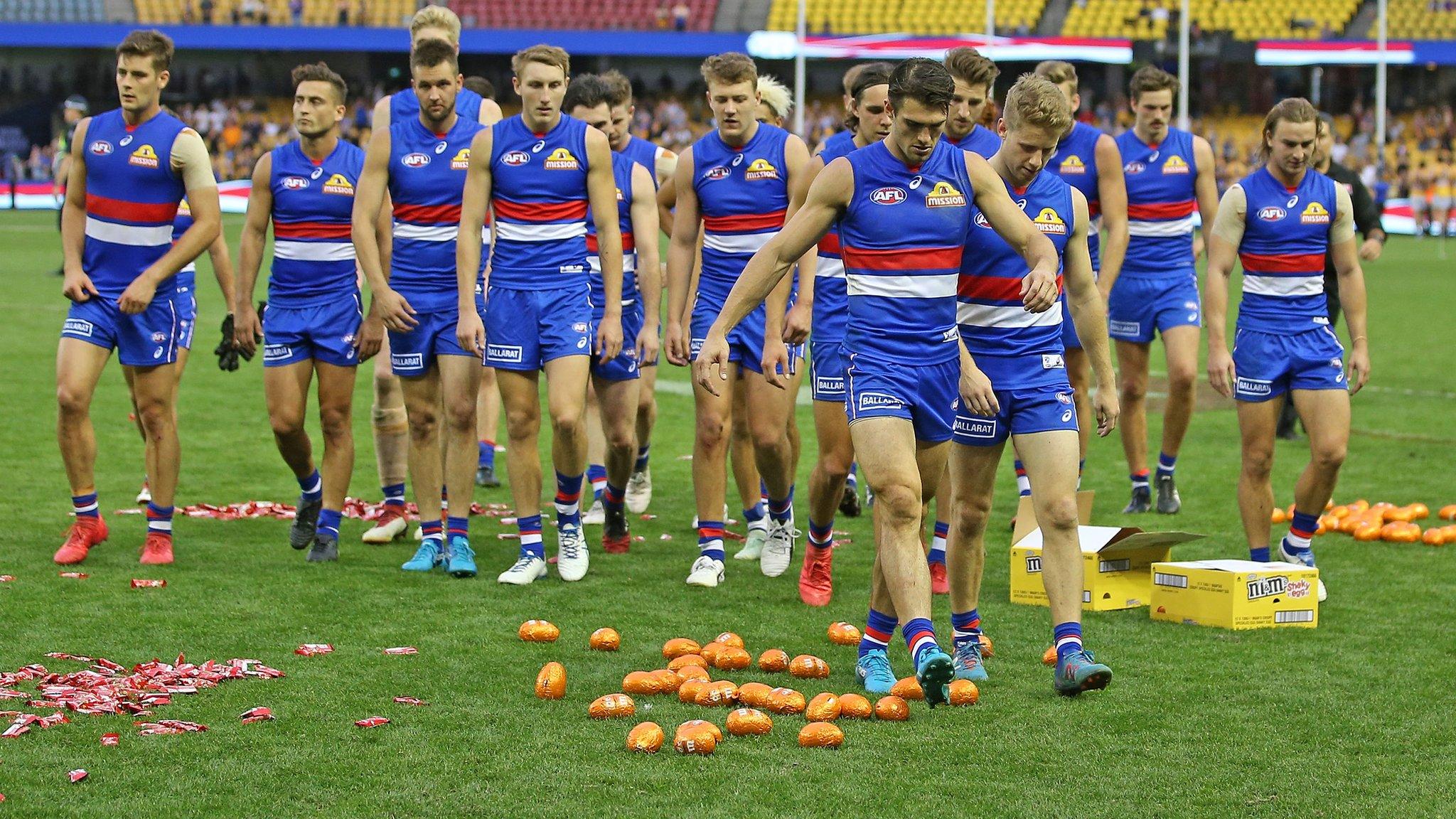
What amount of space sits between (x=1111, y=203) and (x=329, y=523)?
4275 mm

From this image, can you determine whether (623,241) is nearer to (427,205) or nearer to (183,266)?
(427,205)

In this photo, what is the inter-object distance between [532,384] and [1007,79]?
45121 mm

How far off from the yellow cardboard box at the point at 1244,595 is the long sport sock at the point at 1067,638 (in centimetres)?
139

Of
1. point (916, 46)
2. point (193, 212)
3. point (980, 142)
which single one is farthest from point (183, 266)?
point (916, 46)

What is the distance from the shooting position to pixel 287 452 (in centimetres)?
838

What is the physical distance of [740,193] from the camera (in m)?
7.95

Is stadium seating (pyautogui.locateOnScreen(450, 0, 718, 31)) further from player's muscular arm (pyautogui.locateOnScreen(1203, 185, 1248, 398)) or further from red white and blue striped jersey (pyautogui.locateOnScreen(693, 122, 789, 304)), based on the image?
player's muscular arm (pyautogui.locateOnScreen(1203, 185, 1248, 398))

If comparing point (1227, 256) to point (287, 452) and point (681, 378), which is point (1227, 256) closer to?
point (287, 452)

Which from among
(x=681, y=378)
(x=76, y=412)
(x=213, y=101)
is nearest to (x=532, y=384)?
(x=76, y=412)

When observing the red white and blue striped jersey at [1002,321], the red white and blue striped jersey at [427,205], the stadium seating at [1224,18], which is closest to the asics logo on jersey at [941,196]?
the red white and blue striped jersey at [1002,321]

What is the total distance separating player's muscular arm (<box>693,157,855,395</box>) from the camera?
576cm

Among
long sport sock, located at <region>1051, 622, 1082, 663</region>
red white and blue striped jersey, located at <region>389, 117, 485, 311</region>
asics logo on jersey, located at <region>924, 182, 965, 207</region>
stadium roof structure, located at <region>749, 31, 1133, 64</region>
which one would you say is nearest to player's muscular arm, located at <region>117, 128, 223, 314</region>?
red white and blue striped jersey, located at <region>389, 117, 485, 311</region>

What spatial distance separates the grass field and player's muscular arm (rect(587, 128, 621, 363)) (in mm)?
1137

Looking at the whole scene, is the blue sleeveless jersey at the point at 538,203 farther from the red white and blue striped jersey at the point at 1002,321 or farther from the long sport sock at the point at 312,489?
the red white and blue striped jersey at the point at 1002,321
